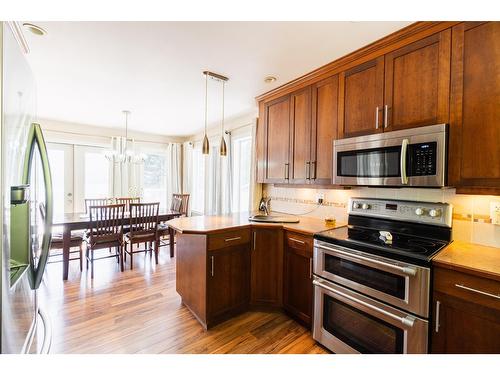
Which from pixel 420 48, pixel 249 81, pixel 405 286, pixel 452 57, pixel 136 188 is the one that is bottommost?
pixel 405 286

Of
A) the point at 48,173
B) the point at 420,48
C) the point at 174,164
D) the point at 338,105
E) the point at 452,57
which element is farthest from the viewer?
the point at 174,164

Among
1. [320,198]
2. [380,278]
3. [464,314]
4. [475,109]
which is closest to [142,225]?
[320,198]

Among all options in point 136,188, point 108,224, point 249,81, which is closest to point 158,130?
point 136,188

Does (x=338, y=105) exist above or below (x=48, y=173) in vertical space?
above

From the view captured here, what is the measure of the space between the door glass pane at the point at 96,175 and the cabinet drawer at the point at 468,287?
5.50 meters

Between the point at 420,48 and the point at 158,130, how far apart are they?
4.74 metres

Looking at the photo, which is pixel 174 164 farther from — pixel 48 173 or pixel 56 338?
pixel 48 173

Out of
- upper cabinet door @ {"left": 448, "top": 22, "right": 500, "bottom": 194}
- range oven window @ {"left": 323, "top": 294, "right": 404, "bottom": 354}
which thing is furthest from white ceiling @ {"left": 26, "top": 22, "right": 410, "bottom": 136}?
range oven window @ {"left": 323, "top": 294, "right": 404, "bottom": 354}

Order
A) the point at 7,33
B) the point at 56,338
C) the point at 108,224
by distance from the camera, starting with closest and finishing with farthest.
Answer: the point at 7,33, the point at 56,338, the point at 108,224

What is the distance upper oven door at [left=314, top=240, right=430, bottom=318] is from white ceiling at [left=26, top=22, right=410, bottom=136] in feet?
5.12

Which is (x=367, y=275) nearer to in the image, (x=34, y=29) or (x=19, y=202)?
(x=19, y=202)

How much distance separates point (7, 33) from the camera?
0.73 metres

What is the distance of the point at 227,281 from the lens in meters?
2.10
